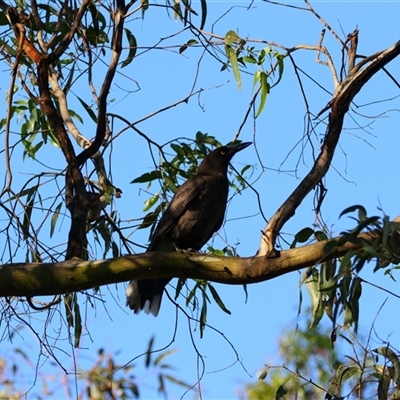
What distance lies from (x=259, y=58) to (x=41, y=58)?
1003mm

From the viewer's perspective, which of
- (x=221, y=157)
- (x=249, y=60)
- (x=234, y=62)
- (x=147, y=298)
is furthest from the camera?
(x=221, y=157)

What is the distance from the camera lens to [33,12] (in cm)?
420

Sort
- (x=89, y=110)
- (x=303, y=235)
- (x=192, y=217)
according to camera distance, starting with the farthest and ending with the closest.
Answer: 1. (x=192, y=217)
2. (x=89, y=110)
3. (x=303, y=235)

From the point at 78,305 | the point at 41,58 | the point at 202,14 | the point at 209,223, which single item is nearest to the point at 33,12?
the point at 41,58

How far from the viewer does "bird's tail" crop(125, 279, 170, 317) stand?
209 inches

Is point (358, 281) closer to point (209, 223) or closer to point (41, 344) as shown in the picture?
point (41, 344)

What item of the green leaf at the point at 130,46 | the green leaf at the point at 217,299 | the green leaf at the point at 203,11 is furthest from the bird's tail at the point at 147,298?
the green leaf at the point at 203,11

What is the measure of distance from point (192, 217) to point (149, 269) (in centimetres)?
229

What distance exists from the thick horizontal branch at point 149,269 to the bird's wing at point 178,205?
5.82ft

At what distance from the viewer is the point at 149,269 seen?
3.30 metres

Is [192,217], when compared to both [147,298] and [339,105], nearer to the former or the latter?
[147,298]

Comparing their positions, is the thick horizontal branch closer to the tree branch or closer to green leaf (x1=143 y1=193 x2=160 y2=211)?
the tree branch

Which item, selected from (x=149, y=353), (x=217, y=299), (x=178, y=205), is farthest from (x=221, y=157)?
(x=149, y=353)

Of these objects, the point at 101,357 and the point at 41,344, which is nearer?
the point at 41,344
